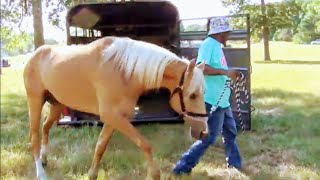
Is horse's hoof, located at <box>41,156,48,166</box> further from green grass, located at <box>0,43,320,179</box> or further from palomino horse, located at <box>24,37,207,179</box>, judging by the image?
palomino horse, located at <box>24,37,207,179</box>

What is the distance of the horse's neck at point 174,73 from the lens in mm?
3156

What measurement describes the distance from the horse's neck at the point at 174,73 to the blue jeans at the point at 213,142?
0.49 metres

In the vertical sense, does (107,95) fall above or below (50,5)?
below

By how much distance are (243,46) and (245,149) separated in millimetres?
1036

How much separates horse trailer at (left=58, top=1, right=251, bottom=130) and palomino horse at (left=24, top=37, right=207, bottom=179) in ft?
4.30

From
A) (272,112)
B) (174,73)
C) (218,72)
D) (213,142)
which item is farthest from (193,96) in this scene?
(272,112)

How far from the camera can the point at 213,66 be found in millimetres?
3523

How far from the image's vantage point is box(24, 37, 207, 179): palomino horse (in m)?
3.14

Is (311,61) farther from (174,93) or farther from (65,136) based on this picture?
(65,136)

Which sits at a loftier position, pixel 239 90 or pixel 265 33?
pixel 265 33

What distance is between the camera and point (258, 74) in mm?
4508

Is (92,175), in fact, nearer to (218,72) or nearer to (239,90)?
(218,72)

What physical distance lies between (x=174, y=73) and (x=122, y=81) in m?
0.38

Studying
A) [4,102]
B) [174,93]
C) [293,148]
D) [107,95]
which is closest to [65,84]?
[107,95]
